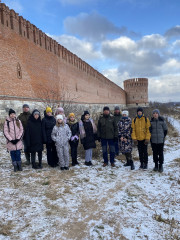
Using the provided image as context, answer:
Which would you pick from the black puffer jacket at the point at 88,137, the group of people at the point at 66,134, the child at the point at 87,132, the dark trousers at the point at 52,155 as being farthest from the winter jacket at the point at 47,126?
the black puffer jacket at the point at 88,137

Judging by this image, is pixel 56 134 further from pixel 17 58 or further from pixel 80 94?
pixel 80 94

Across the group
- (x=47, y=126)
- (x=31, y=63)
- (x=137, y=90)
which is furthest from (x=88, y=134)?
(x=137, y=90)

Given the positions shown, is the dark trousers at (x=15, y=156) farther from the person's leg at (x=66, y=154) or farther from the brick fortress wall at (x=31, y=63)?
the brick fortress wall at (x=31, y=63)

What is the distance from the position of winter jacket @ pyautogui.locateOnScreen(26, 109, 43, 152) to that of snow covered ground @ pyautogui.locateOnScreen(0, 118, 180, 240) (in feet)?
1.90

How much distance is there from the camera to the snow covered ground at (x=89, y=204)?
2396 mm

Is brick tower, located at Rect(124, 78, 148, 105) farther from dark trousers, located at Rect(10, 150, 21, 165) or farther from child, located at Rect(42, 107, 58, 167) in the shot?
dark trousers, located at Rect(10, 150, 21, 165)

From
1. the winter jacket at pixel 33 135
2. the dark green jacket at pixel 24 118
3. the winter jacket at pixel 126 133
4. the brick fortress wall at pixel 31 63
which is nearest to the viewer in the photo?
the winter jacket at pixel 33 135

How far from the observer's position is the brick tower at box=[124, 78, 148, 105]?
42.2 m

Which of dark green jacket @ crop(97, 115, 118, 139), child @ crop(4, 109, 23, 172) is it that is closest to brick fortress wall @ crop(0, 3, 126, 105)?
child @ crop(4, 109, 23, 172)

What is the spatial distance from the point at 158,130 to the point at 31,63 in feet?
35.0

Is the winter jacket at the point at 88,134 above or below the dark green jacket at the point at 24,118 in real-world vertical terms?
below

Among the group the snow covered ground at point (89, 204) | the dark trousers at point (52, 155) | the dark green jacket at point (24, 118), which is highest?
the dark green jacket at point (24, 118)

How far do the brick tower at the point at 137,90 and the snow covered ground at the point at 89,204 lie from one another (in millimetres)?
39648

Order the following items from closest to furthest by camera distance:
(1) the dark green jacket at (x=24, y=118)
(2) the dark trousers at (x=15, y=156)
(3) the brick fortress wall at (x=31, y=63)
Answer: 1. (2) the dark trousers at (x=15, y=156)
2. (1) the dark green jacket at (x=24, y=118)
3. (3) the brick fortress wall at (x=31, y=63)
